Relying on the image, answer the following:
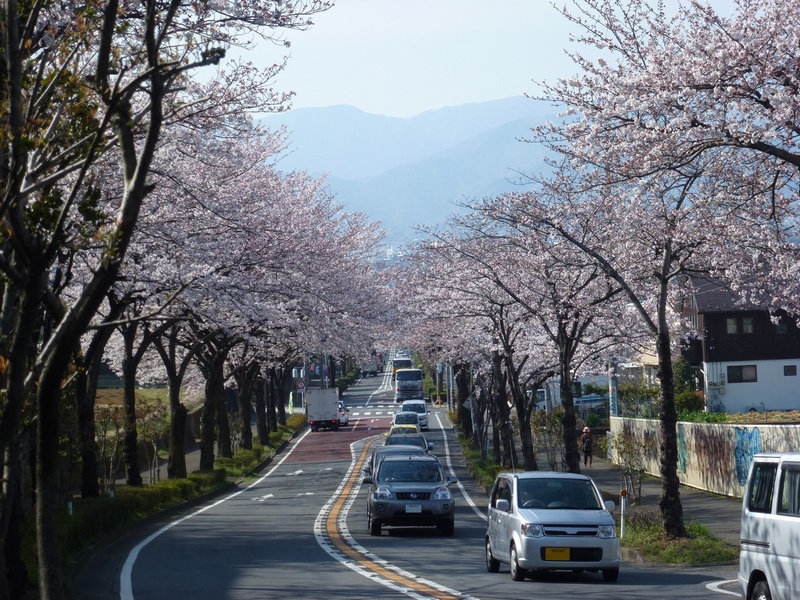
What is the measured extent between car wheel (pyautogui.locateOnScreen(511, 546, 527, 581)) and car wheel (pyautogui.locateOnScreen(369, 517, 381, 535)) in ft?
23.4

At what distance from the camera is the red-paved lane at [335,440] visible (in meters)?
49.1

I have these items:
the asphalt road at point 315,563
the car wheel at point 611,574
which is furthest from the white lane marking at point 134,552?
the car wheel at point 611,574

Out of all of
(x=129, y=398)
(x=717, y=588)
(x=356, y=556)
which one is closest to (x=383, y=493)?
(x=356, y=556)

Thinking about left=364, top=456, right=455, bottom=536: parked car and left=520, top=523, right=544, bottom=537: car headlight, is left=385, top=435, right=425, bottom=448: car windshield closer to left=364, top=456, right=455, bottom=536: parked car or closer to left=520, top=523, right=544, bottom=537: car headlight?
left=364, top=456, right=455, bottom=536: parked car

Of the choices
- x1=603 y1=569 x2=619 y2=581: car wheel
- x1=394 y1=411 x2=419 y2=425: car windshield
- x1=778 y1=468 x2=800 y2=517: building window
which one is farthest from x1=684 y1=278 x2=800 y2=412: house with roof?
x1=778 y1=468 x2=800 y2=517: building window

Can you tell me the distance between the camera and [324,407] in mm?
65125

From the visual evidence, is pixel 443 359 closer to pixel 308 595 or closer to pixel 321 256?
pixel 321 256

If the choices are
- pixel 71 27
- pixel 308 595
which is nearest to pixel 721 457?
pixel 308 595

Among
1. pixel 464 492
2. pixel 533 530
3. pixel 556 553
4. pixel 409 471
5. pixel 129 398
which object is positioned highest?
pixel 129 398

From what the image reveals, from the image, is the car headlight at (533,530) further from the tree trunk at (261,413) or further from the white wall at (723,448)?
the tree trunk at (261,413)

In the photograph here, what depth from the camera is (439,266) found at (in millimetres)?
30578

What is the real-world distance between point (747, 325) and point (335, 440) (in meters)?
22.6

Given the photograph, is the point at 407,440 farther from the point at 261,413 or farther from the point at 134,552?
the point at 261,413

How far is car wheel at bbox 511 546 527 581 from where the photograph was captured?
1427 centimetres
